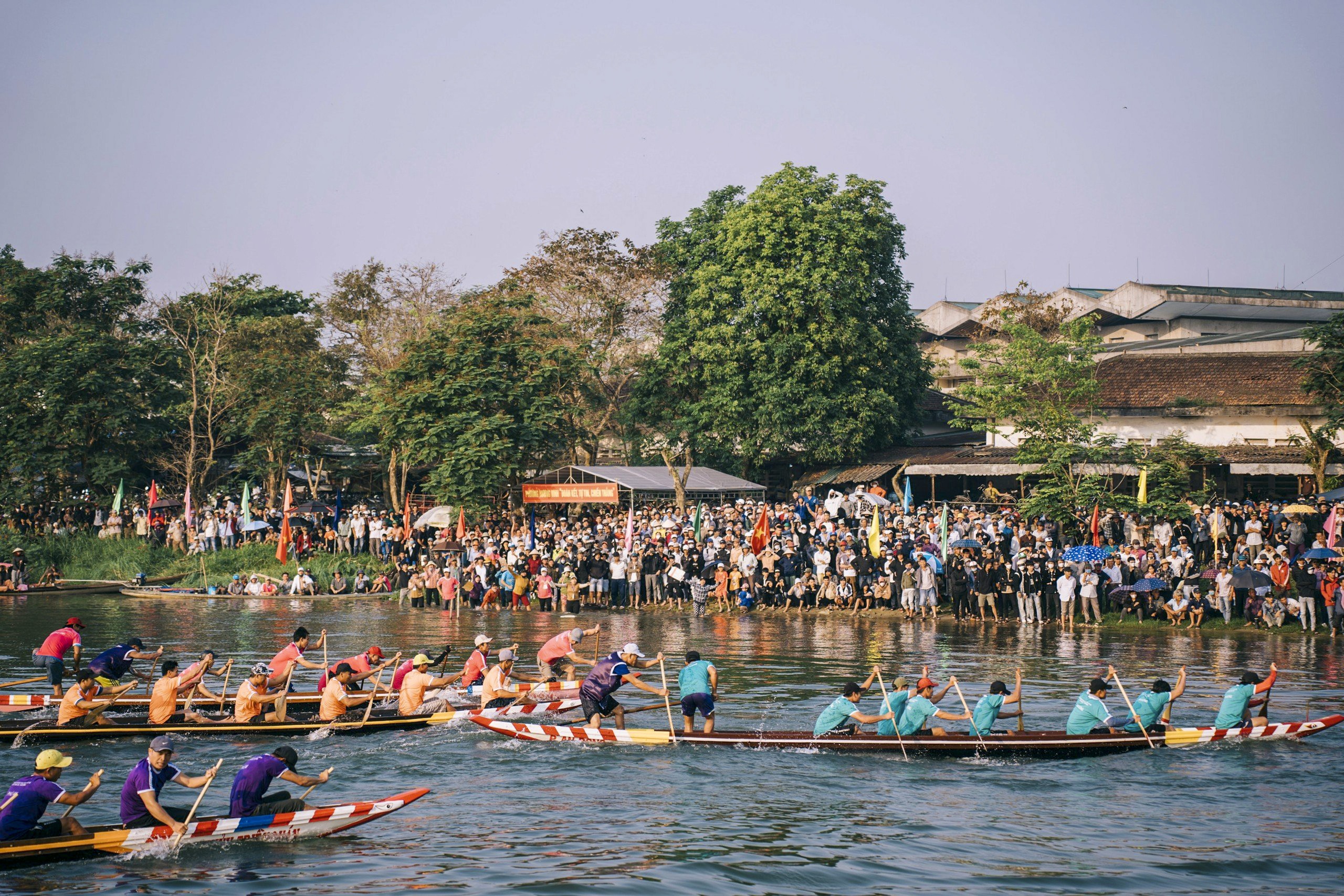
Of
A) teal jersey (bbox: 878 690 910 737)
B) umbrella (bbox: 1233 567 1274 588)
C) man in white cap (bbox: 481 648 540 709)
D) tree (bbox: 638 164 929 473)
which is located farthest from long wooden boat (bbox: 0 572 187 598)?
umbrella (bbox: 1233 567 1274 588)

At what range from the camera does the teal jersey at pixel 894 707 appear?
1797cm

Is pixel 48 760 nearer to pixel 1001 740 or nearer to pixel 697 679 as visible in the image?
pixel 697 679

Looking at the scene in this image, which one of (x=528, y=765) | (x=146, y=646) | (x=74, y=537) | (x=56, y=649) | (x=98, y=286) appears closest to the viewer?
(x=528, y=765)

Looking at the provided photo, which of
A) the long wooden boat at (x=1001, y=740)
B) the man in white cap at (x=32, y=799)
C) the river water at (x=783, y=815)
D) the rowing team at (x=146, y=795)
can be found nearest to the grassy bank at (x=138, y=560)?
the river water at (x=783, y=815)

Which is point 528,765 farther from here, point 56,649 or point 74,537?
point 74,537

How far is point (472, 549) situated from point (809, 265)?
16903 mm

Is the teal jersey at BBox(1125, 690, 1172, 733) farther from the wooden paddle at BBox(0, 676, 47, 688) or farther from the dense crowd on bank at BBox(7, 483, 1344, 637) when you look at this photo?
the wooden paddle at BBox(0, 676, 47, 688)

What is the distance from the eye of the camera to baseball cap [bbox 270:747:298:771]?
13.8 metres

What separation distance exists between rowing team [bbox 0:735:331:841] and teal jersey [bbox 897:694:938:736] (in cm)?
840

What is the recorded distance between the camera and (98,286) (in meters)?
59.9

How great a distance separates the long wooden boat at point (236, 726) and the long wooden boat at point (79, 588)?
29.6 m

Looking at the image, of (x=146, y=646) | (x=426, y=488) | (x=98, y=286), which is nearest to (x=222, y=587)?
(x=426, y=488)

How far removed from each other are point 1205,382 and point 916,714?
30261mm

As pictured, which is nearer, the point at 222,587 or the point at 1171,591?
the point at 1171,591
